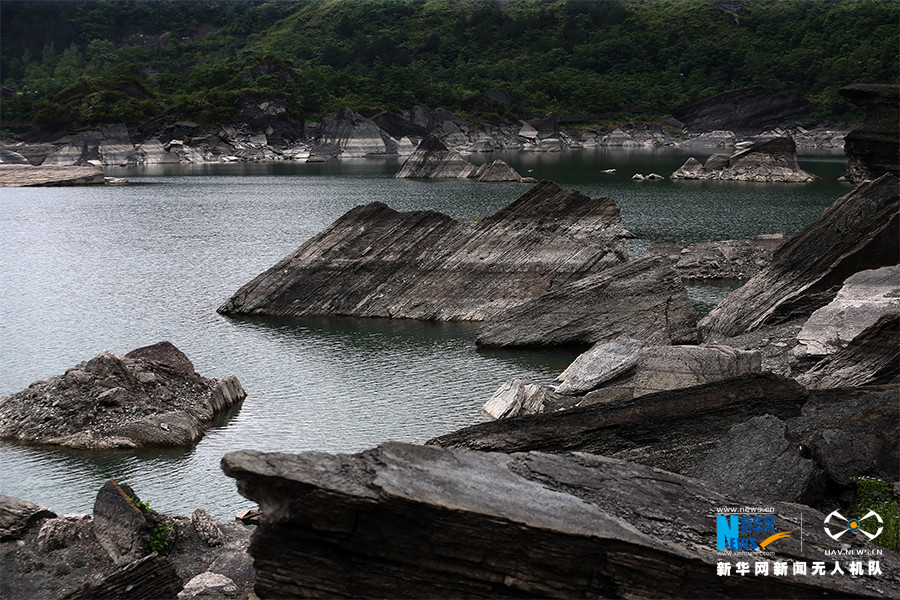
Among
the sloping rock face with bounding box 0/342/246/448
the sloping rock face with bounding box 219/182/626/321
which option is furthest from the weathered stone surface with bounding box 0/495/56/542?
the sloping rock face with bounding box 219/182/626/321

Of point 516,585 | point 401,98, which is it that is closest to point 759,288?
point 516,585

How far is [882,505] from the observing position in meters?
15.6

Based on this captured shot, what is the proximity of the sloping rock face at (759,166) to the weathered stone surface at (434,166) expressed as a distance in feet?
96.6

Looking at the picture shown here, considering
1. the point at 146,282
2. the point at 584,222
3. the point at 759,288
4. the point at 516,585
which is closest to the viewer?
the point at 516,585

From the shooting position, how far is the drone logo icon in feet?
44.9

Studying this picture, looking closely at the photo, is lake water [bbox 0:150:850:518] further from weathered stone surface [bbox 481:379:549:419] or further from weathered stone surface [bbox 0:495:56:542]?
weathered stone surface [bbox 0:495:56:542]

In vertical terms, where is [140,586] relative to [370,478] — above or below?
below

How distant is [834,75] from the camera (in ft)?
655

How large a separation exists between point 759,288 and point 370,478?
25.7 m

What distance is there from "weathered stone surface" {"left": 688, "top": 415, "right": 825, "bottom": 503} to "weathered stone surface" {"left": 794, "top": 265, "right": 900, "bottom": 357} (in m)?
8.34

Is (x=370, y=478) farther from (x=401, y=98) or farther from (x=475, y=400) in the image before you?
(x=401, y=98)

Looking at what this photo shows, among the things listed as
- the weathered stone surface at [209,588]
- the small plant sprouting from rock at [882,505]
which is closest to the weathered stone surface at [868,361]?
the small plant sprouting from rock at [882,505]

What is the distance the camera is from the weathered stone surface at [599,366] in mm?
27891

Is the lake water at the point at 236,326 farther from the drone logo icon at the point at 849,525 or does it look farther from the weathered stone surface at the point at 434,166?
the weathered stone surface at the point at 434,166
